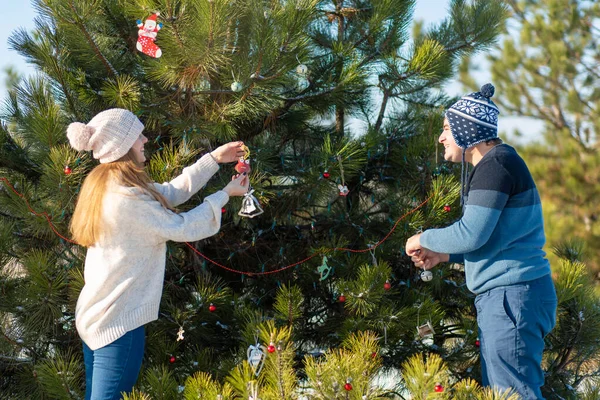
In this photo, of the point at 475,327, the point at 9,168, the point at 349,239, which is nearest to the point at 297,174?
the point at 349,239

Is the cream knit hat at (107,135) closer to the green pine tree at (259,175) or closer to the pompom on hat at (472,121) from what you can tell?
the green pine tree at (259,175)

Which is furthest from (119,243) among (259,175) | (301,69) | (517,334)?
(517,334)

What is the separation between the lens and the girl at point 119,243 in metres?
2.05

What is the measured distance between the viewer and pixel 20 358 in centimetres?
275

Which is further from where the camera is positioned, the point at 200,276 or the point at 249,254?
the point at 249,254

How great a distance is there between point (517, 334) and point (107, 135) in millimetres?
1296

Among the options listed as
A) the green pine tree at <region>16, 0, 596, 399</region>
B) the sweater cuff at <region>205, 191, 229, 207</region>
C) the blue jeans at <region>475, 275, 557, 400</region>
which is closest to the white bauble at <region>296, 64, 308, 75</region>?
the green pine tree at <region>16, 0, 596, 399</region>

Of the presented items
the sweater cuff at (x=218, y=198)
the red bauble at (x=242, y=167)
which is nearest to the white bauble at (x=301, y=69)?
the red bauble at (x=242, y=167)

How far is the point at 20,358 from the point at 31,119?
91 centimetres

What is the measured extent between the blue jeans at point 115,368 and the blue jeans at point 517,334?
1.01m

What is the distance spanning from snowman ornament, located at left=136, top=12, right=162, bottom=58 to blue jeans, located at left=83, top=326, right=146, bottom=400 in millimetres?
1017

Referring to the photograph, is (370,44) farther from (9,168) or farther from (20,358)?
(20,358)

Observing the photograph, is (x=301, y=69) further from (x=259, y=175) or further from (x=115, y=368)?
(x=115, y=368)

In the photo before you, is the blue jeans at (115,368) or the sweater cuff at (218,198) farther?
the sweater cuff at (218,198)
